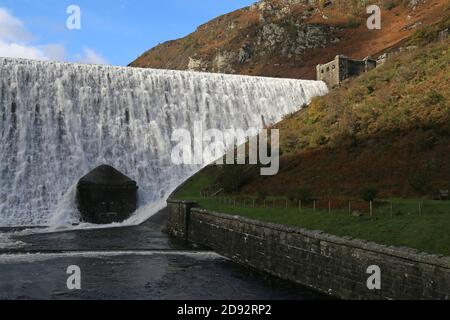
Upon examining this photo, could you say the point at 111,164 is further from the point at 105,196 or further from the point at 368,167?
the point at 368,167

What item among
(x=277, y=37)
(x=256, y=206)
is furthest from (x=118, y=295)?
(x=277, y=37)

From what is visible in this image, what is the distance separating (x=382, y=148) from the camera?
29391 mm

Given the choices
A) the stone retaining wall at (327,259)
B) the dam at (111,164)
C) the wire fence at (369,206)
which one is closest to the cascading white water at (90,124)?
the dam at (111,164)

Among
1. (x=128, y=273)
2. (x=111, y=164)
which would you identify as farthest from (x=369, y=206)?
(x=111, y=164)

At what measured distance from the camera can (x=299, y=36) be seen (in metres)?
84.6

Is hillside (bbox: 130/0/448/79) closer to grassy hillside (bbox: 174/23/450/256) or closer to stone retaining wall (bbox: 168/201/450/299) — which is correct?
grassy hillside (bbox: 174/23/450/256)

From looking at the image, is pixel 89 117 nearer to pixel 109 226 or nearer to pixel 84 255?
pixel 109 226

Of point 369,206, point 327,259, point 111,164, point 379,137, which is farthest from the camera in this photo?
point 111,164

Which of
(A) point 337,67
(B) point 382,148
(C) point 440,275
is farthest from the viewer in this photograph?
(A) point 337,67

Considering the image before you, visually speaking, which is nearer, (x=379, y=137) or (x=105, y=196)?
(x=379, y=137)

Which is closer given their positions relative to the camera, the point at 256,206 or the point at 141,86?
the point at 256,206

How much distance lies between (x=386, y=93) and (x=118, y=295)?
29254 millimetres

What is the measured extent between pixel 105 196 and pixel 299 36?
202 ft

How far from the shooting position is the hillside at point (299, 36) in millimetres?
77750
